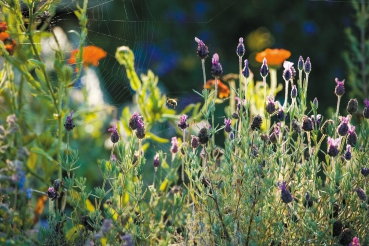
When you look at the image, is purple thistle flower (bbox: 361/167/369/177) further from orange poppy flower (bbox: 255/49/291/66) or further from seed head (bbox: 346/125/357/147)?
orange poppy flower (bbox: 255/49/291/66)

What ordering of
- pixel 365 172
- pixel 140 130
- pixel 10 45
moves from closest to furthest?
pixel 365 172
pixel 140 130
pixel 10 45

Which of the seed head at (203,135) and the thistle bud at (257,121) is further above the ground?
the thistle bud at (257,121)

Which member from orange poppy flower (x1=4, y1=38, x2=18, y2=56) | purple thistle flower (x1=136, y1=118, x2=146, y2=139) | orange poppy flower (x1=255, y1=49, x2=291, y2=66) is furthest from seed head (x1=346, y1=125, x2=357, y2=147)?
orange poppy flower (x1=4, y1=38, x2=18, y2=56)

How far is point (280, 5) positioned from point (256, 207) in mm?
3141

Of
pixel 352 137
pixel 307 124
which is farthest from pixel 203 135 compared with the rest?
pixel 352 137

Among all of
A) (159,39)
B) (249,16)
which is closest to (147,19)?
(159,39)

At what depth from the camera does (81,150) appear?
3.17 meters

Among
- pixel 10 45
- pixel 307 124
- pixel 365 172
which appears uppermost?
pixel 10 45

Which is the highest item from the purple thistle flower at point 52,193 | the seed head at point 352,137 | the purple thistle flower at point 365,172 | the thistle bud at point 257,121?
the thistle bud at point 257,121

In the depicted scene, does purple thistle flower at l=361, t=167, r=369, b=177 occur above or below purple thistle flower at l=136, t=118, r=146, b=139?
below

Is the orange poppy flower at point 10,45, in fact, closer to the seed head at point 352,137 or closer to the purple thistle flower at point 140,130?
the purple thistle flower at point 140,130

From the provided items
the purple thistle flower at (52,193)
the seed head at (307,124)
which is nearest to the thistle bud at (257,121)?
the seed head at (307,124)

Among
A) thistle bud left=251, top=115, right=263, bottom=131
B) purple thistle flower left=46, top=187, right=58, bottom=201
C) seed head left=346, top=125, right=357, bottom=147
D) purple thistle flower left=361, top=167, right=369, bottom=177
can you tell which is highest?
thistle bud left=251, top=115, right=263, bottom=131

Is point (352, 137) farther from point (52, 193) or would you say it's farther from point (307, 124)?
point (52, 193)
